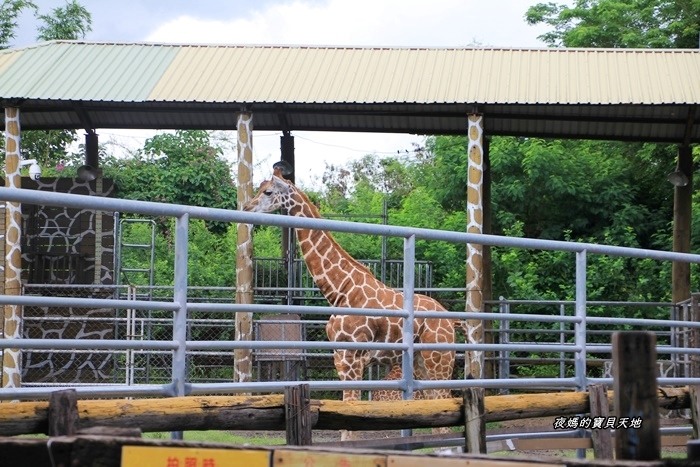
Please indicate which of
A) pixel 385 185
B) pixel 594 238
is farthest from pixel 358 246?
pixel 385 185

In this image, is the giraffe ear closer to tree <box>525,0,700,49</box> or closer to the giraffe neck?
the giraffe neck

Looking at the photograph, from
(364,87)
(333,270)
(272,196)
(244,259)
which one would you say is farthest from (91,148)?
(333,270)

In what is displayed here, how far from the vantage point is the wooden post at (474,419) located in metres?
6.00

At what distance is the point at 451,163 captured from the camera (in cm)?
2309

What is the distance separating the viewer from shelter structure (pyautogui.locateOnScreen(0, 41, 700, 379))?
13.9 metres

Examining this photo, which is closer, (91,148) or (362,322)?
(362,322)

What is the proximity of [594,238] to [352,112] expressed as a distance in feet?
27.7

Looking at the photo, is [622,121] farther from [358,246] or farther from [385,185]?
[385,185]

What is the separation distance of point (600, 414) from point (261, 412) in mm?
2389

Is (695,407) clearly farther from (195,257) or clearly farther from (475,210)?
(195,257)

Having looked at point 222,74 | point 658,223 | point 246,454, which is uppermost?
point 222,74

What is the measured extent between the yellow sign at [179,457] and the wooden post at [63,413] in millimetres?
1545

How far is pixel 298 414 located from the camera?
5273mm

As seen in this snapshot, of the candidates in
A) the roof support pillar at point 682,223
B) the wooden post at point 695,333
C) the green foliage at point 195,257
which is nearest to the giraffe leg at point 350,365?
the wooden post at point 695,333
